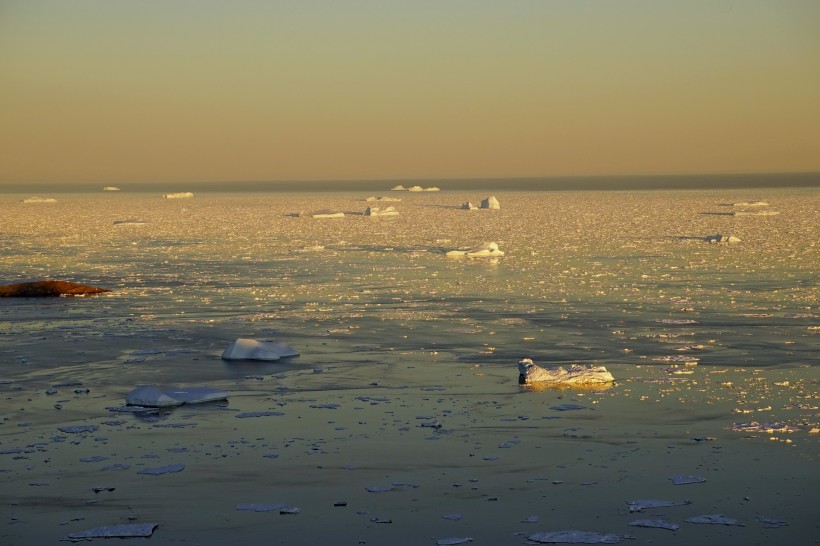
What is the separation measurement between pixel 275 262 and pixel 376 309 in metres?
9.91

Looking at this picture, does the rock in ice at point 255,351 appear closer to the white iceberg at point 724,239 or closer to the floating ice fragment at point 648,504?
the floating ice fragment at point 648,504

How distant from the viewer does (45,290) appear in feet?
67.3

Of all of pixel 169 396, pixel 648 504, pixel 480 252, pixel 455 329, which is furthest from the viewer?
pixel 480 252

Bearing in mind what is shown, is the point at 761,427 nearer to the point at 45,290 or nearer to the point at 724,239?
the point at 45,290

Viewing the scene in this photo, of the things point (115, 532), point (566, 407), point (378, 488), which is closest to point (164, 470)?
point (115, 532)

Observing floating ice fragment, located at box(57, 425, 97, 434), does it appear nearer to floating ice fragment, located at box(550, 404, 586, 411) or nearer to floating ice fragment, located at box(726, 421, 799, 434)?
floating ice fragment, located at box(550, 404, 586, 411)

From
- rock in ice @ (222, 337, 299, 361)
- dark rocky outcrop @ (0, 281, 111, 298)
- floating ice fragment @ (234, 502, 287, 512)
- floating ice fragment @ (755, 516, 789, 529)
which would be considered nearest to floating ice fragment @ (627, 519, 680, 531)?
floating ice fragment @ (755, 516, 789, 529)

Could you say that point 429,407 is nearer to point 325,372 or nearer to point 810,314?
point 325,372

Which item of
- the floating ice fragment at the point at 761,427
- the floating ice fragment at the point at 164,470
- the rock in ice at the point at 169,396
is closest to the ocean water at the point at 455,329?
the floating ice fragment at the point at 761,427

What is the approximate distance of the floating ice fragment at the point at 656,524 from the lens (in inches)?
291

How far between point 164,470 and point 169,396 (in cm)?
242

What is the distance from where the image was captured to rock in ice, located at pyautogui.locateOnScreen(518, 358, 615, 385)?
11.9 m

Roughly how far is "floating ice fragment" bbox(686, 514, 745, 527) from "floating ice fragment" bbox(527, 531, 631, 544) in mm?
678

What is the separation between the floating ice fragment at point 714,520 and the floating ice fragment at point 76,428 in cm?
572
